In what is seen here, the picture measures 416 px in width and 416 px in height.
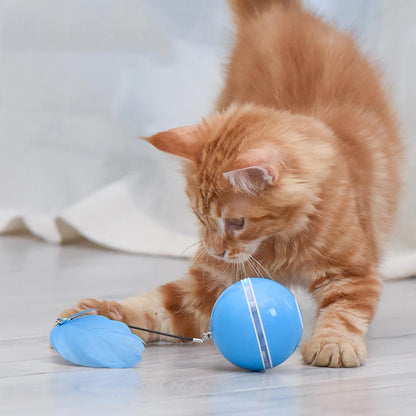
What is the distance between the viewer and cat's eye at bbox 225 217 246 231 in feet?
5.70

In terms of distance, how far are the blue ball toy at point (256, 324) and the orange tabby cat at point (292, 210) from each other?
0.11m

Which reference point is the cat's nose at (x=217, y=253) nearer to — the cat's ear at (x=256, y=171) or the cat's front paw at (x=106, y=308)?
the cat's ear at (x=256, y=171)

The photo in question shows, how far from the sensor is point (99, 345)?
1664 mm

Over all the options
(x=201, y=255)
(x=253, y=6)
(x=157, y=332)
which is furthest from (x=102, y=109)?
(x=157, y=332)

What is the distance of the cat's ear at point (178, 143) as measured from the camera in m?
1.81

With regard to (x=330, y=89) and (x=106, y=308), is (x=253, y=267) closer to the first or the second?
(x=106, y=308)

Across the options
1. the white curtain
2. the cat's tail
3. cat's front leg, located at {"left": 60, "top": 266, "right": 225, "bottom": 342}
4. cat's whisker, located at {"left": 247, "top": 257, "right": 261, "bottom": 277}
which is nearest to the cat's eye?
cat's whisker, located at {"left": 247, "top": 257, "right": 261, "bottom": 277}

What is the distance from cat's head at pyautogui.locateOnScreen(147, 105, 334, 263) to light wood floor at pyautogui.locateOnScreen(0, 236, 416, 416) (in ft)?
0.88

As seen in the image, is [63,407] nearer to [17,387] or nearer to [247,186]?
[17,387]

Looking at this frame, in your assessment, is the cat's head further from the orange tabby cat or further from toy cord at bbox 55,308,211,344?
toy cord at bbox 55,308,211,344

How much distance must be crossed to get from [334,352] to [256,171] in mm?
384

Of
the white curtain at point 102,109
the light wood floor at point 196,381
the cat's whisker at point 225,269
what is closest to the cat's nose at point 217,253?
the cat's whisker at point 225,269

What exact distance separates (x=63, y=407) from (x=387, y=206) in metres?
1.11

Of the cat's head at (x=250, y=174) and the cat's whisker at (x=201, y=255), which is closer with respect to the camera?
the cat's head at (x=250, y=174)
